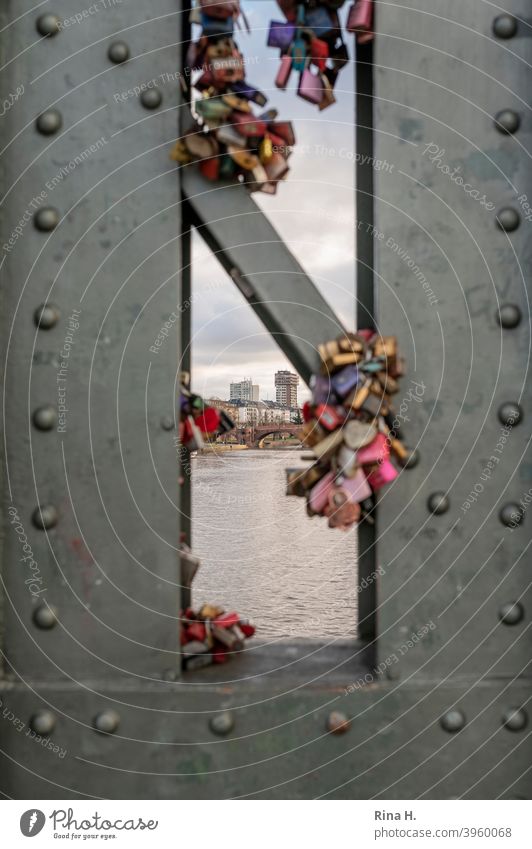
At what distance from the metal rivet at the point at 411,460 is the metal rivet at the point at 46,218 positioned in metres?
0.91

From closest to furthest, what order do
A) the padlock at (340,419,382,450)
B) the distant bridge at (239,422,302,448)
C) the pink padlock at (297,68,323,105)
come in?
the padlock at (340,419,382,450) → the pink padlock at (297,68,323,105) → the distant bridge at (239,422,302,448)

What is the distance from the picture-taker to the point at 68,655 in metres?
1.47

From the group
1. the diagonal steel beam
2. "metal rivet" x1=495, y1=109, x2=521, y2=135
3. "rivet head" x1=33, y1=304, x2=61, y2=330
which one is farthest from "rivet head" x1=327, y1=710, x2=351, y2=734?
"metal rivet" x1=495, y1=109, x2=521, y2=135

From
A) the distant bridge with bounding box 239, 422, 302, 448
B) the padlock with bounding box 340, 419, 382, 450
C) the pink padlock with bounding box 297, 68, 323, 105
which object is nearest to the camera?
the padlock with bounding box 340, 419, 382, 450

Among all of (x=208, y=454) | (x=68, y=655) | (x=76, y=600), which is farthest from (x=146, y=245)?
(x=68, y=655)

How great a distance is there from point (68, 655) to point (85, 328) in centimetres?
70

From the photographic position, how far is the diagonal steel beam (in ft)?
4.86

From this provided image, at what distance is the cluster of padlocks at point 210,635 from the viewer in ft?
5.10

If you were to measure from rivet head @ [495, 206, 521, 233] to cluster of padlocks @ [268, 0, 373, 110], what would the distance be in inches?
18.2

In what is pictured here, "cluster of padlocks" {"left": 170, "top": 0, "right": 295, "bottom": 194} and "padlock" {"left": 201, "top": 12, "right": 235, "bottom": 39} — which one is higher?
"padlock" {"left": 201, "top": 12, "right": 235, "bottom": 39}

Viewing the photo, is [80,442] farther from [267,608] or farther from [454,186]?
[454,186]

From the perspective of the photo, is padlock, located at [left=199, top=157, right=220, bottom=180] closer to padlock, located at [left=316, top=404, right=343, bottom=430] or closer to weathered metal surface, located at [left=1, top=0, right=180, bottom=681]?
weathered metal surface, located at [left=1, top=0, right=180, bottom=681]

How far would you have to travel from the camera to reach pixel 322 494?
4.76ft

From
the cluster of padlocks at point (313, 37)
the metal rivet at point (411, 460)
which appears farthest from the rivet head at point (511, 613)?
the cluster of padlocks at point (313, 37)
